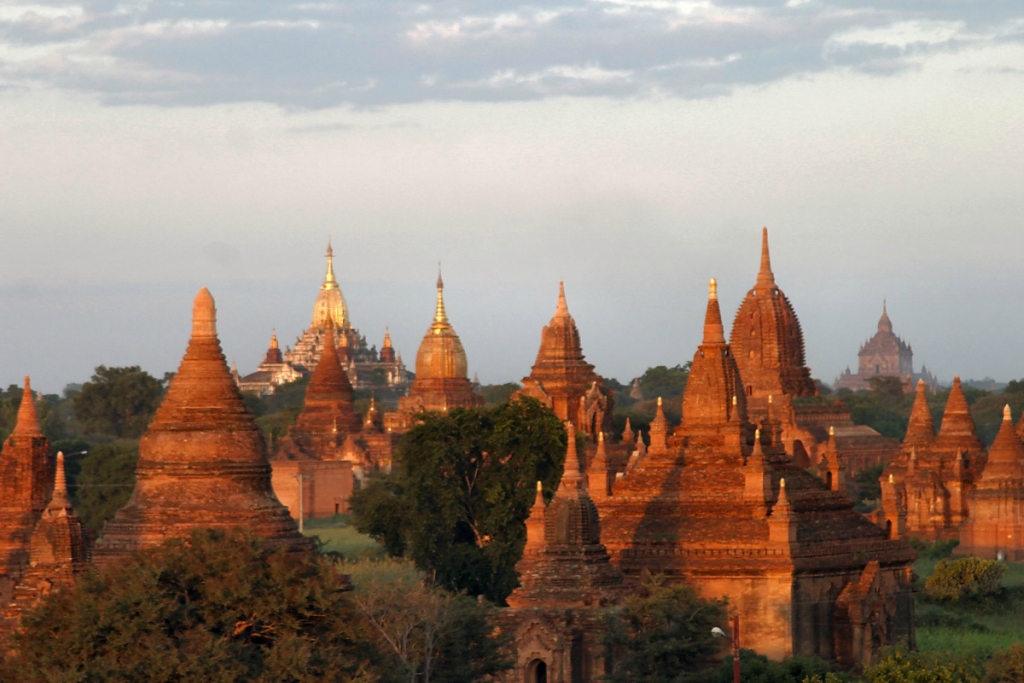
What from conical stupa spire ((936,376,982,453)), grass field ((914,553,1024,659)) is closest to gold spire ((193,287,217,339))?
grass field ((914,553,1024,659))

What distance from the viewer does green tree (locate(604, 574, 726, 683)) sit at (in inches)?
1885

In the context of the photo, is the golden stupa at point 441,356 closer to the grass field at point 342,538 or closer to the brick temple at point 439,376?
the brick temple at point 439,376

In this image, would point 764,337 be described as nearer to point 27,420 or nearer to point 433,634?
point 27,420

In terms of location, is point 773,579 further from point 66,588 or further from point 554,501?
point 66,588

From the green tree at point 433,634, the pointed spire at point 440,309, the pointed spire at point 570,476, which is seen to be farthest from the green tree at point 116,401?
the green tree at point 433,634

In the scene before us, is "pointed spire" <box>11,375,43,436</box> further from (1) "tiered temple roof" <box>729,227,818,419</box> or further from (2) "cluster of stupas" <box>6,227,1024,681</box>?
(1) "tiered temple roof" <box>729,227,818,419</box>

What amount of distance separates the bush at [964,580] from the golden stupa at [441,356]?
52.2 meters

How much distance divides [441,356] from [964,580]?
5369cm

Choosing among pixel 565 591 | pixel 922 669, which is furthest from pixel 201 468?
pixel 922 669

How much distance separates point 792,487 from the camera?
5338 centimetres

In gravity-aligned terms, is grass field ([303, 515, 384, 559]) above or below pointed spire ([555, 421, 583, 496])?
below

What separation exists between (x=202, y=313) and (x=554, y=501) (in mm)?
10184

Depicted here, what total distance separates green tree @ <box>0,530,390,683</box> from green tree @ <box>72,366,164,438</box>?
109 meters

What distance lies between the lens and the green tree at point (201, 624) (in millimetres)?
36688
